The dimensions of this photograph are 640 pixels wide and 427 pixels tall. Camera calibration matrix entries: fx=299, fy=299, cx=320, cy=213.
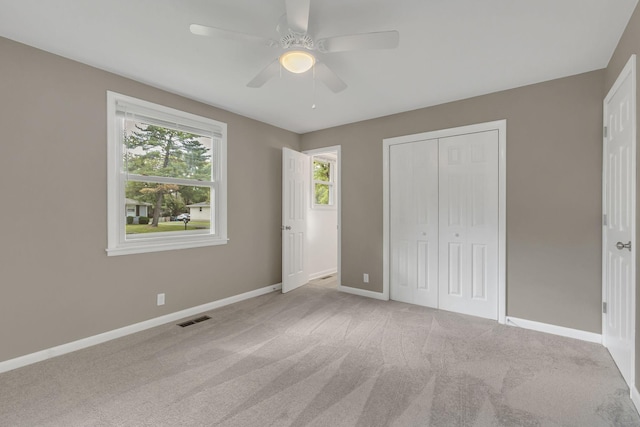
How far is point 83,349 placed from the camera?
255 cm

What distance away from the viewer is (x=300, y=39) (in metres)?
1.87

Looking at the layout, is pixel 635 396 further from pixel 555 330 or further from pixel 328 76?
pixel 328 76

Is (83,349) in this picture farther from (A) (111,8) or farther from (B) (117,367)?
(A) (111,8)

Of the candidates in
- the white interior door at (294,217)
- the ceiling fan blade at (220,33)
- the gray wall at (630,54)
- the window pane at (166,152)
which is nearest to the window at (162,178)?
the window pane at (166,152)

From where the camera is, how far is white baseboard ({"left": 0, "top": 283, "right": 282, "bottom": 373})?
227cm

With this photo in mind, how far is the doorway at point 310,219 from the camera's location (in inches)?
172

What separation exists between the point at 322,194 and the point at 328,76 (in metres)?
3.45

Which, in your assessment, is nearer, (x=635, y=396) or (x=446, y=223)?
(x=635, y=396)

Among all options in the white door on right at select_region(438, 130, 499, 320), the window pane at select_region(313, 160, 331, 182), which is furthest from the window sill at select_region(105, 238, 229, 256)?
the white door on right at select_region(438, 130, 499, 320)

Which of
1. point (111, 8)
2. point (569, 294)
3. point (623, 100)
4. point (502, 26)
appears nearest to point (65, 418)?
point (111, 8)

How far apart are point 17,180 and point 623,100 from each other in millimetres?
4468

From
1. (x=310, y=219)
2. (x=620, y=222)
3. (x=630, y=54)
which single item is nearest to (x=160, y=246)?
(x=310, y=219)

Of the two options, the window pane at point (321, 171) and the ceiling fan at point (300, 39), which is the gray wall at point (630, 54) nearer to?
the ceiling fan at point (300, 39)

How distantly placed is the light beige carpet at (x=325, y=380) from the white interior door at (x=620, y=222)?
26cm
